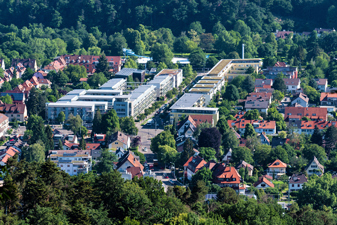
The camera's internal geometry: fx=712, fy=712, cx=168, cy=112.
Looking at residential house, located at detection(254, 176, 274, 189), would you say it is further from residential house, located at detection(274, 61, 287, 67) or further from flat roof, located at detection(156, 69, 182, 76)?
residential house, located at detection(274, 61, 287, 67)

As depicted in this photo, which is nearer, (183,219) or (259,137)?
(183,219)

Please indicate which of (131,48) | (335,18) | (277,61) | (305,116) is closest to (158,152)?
(305,116)

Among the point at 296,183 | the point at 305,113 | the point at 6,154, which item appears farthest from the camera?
the point at 305,113

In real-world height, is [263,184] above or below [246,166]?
below

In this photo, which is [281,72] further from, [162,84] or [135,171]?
[135,171]

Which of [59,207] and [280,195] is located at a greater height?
[59,207]

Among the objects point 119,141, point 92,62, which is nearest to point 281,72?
point 92,62

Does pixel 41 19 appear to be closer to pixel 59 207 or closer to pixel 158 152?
pixel 158 152

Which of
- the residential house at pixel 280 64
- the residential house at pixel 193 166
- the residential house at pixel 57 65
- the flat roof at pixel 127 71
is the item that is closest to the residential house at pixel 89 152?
the residential house at pixel 193 166
